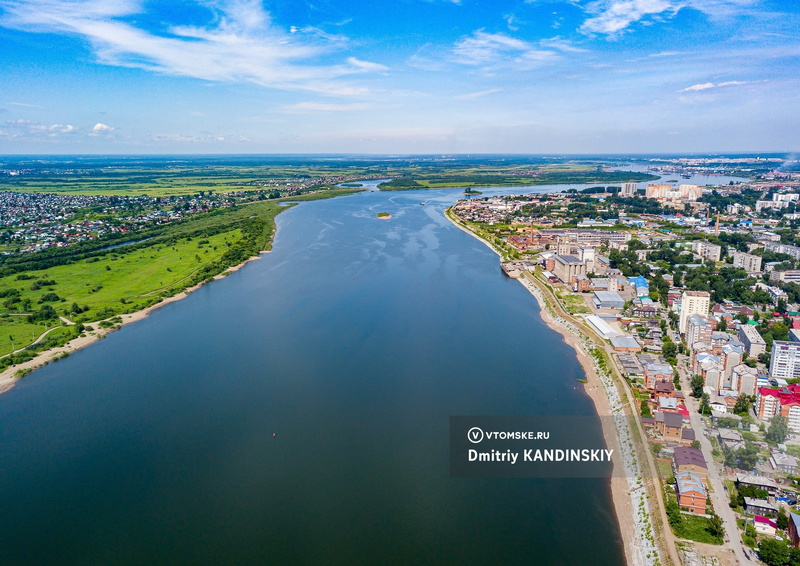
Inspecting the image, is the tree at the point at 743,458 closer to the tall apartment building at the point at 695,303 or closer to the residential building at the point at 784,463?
the residential building at the point at 784,463

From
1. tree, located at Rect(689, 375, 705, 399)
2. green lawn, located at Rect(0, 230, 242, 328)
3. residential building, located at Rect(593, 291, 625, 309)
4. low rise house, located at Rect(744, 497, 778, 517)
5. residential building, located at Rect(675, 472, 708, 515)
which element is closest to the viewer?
low rise house, located at Rect(744, 497, 778, 517)

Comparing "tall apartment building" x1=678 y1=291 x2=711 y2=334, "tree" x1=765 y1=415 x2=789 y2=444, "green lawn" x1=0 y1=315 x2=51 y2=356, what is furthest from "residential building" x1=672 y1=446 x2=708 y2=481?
"green lawn" x1=0 y1=315 x2=51 y2=356

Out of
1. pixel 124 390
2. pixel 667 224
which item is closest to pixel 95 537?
pixel 124 390

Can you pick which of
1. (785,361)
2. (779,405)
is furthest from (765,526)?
(785,361)

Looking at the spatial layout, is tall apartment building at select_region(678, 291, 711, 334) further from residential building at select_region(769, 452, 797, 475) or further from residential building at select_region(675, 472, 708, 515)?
residential building at select_region(675, 472, 708, 515)

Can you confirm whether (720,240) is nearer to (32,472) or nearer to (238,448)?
(238,448)

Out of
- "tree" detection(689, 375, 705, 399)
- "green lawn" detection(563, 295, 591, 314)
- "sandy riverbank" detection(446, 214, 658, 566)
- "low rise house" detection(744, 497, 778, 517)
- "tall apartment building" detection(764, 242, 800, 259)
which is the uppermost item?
"tall apartment building" detection(764, 242, 800, 259)

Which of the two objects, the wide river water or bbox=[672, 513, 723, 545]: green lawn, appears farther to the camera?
the wide river water
